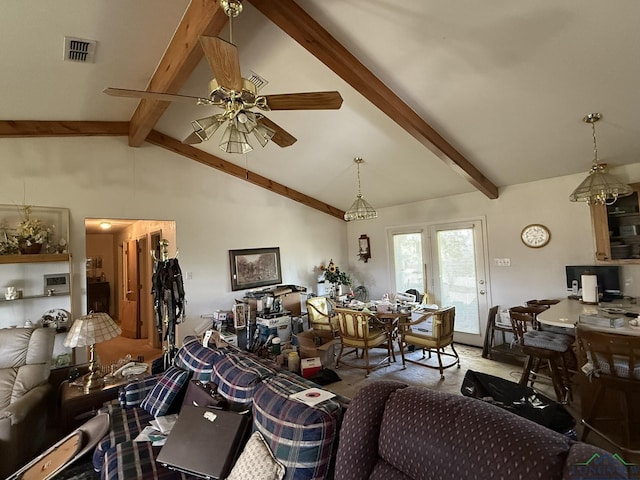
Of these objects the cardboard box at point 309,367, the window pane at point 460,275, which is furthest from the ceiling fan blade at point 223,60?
the window pane at point 460,275

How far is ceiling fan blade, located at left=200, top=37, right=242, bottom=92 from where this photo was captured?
150 centimetres

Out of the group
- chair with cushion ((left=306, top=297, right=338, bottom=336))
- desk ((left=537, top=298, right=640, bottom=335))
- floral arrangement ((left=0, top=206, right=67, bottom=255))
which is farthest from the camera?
chair with cushion ((left=306, top=297, right=338, bottom=336))

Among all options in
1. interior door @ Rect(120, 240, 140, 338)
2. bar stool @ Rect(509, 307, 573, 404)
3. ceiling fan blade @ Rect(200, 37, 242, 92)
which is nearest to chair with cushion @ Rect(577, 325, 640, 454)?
bar stool @ Rect(509, 307, 573, 404)

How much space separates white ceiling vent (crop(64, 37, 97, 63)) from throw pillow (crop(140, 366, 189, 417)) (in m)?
2.54

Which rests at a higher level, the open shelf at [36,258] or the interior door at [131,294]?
the open shelf at [36,258]

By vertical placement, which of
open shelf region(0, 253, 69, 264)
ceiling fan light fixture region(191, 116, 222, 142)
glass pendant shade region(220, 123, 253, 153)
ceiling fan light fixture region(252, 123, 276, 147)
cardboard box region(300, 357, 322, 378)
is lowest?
cardboard box region(300, 357, 322, 378)

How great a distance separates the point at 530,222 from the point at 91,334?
17.5ft

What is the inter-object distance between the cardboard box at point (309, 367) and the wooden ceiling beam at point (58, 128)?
372cm

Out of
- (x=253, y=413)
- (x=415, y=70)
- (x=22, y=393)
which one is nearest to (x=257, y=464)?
(x=253, y=413)

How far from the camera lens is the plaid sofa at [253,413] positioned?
1.39 metres

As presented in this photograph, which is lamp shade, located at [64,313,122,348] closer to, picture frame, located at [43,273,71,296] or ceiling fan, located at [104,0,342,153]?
picture frame, located at [43,273,71,296]

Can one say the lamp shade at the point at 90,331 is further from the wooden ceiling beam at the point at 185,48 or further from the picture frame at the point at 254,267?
the picture frame at the point at 254,267

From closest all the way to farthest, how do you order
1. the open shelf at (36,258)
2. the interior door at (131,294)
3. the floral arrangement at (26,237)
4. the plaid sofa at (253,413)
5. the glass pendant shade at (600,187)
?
the plaid sofa at (253,413)
the glass pendant shade at (600,187)
the open shelf at (36,258)
the floral arrangement at (26,237)
the interior door at (131,294)

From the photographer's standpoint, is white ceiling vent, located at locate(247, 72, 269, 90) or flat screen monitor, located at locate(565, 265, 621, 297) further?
flat screen monitor, located at locate(565, 265, 621, 297)
